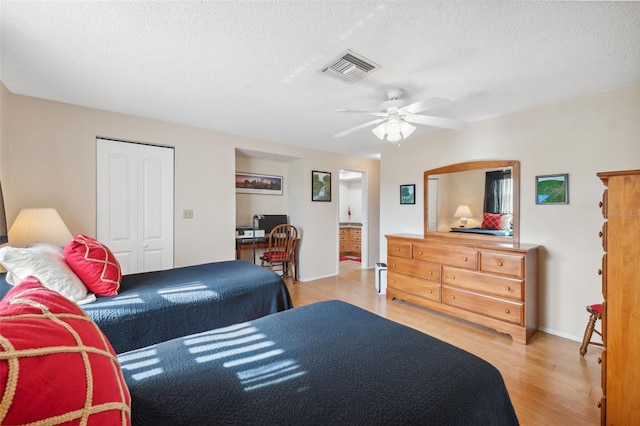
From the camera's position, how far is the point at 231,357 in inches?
45.4

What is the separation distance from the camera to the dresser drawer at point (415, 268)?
333cm

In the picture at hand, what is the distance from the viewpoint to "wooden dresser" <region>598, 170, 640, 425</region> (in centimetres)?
139

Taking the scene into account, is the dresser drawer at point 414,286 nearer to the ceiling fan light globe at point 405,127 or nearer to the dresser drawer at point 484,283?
the dresser drawer at point 484,283

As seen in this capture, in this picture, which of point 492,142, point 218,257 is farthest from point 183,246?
point 492,142

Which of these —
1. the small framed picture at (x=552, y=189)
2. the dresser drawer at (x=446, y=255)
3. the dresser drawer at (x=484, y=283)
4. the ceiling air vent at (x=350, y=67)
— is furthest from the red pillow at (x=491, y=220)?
the ceiling air vent at (x=350, y=67)

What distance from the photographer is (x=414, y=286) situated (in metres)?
3.54

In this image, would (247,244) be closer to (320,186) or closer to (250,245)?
(250,245)

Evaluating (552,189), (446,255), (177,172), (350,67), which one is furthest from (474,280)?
(177,172)

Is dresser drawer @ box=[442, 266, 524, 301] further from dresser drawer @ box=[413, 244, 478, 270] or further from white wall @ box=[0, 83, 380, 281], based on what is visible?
white wall @ box=[0, 83, 380, 281]

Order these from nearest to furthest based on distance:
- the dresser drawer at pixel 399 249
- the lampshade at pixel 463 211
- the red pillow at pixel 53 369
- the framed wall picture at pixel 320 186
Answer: the red pillow at pixel 53 369
the lampshade at pixel 463 211
the dresser drawer at pixel 399 249
the framed wall picture at pixel 320 186

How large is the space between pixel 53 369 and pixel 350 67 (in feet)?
7.16

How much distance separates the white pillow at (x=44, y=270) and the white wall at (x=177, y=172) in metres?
1.34

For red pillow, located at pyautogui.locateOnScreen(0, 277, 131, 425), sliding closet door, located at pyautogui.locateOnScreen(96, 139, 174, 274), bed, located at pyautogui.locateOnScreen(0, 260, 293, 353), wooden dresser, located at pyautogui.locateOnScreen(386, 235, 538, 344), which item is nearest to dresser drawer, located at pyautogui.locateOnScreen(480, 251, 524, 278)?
wooden dresser, located at pyautogui.locateOnScreen(386, 235, 538, 344)

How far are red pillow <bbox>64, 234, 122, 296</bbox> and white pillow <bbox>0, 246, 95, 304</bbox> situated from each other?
Answer: 63mm
